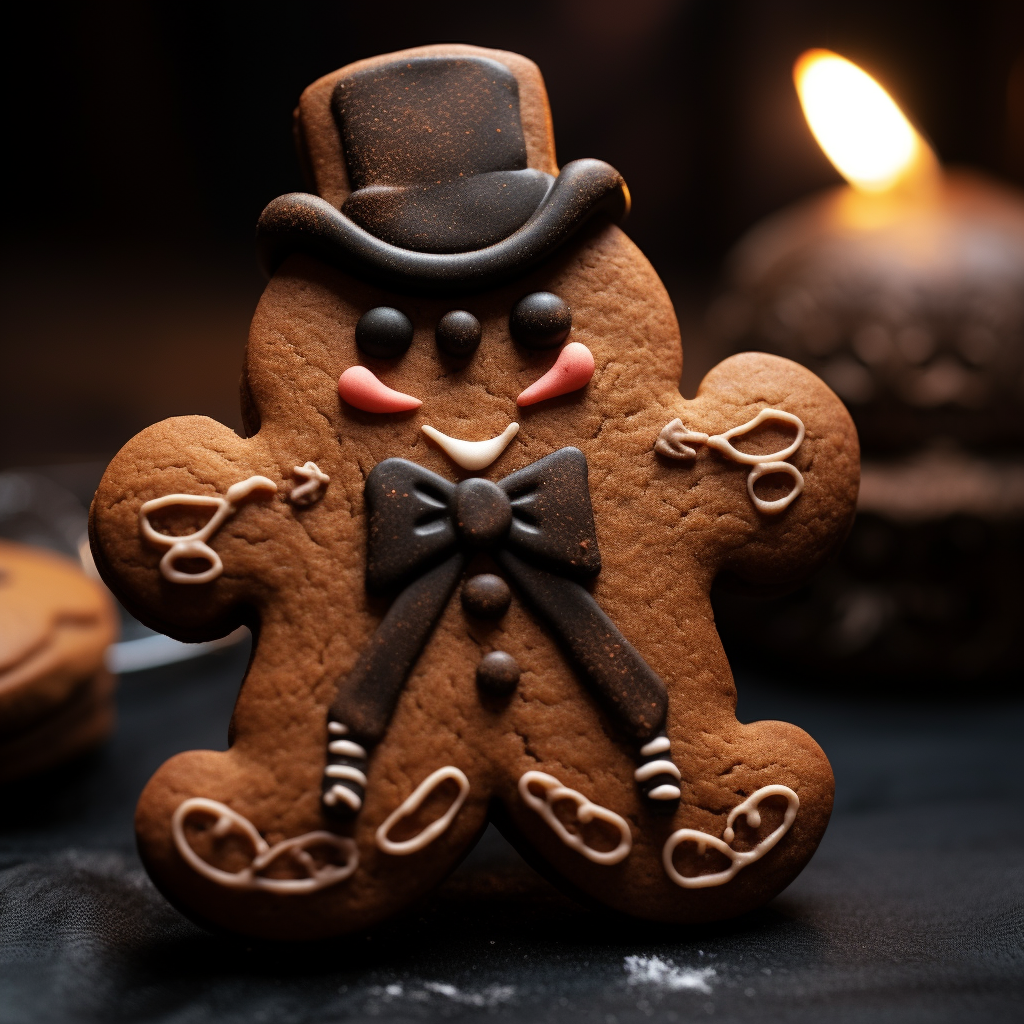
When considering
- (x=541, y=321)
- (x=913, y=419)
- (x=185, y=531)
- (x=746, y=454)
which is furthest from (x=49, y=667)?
(x=913, y=419)

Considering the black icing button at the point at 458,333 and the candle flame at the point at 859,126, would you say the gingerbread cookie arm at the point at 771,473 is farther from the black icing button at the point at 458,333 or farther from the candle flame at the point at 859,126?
the candle flame at the point at 859,126

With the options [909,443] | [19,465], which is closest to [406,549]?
[909,443]

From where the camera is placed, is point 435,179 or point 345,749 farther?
point 435,179

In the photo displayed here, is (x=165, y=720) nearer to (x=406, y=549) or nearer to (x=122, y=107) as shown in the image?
(x=406, y=549)

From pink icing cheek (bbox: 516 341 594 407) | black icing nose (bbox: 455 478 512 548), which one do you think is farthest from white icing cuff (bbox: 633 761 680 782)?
pink icing cheek (bbox: 516 341 594 407)

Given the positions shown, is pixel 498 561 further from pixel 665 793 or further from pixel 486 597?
pixel 665 793

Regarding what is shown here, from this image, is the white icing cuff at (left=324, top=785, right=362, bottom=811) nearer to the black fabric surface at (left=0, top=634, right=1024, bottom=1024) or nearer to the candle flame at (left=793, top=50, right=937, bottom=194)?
the black fabric surface at (left=0, top=634, right=1024, bottom=1024)
